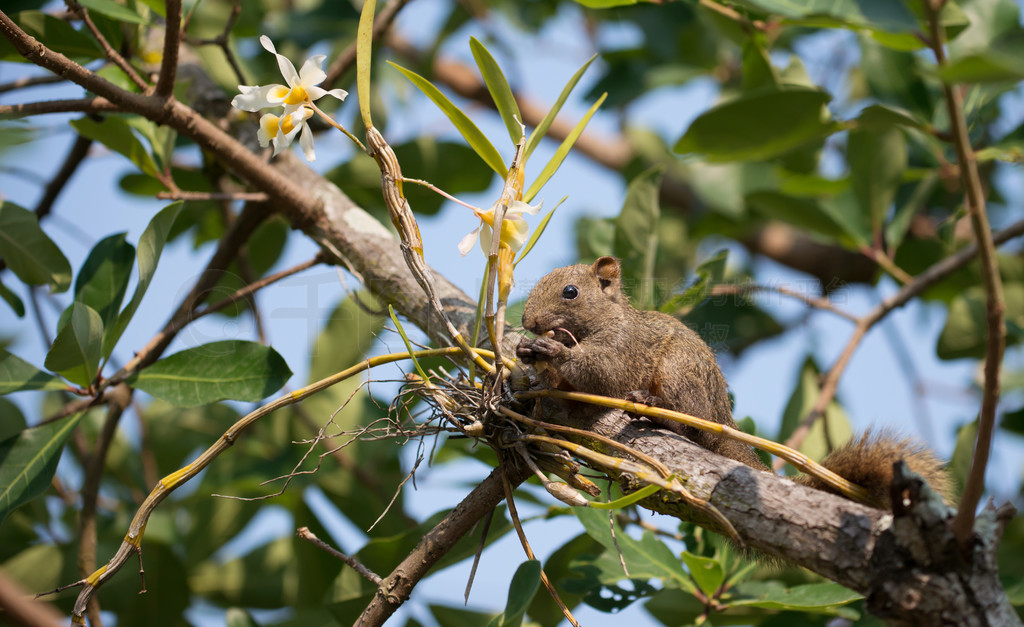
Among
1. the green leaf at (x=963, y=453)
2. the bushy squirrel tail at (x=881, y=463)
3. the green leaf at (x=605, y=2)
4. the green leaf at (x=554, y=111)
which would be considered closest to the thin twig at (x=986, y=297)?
the bushy squirrel tail at (x=881, y=463)

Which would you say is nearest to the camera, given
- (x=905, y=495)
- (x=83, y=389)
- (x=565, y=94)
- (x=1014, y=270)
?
(x=905, y=495)

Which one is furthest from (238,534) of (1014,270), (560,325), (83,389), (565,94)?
(1014,270)

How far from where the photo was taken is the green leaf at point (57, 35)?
266 centimetres

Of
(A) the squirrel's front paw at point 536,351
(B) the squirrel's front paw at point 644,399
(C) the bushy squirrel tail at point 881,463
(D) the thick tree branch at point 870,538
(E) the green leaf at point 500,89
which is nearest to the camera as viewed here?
(D) the thick tree branch at point 870,538

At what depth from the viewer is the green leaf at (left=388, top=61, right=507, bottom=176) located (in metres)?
1.77

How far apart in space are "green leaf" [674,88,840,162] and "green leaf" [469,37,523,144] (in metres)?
0.45

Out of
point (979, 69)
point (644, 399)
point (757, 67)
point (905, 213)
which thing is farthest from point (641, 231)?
point (979, 69)

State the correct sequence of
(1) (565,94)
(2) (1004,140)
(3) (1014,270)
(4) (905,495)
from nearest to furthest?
(4) (905,495), (1) (565,94), (2) (1004,140), (3) (1014,270)

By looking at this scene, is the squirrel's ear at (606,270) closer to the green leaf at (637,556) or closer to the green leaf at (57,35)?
the green leaf at (637,556)

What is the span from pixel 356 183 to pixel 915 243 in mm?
2941

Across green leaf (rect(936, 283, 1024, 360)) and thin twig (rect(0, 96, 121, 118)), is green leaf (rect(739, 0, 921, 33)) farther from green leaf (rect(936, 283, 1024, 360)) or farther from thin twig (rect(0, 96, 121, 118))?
green leaf (rect(936, 283, 1024, 360))

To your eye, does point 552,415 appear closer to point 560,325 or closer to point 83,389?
point 560,325

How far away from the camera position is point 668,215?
5.72m

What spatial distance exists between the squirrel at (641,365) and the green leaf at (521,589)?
1.58ft
